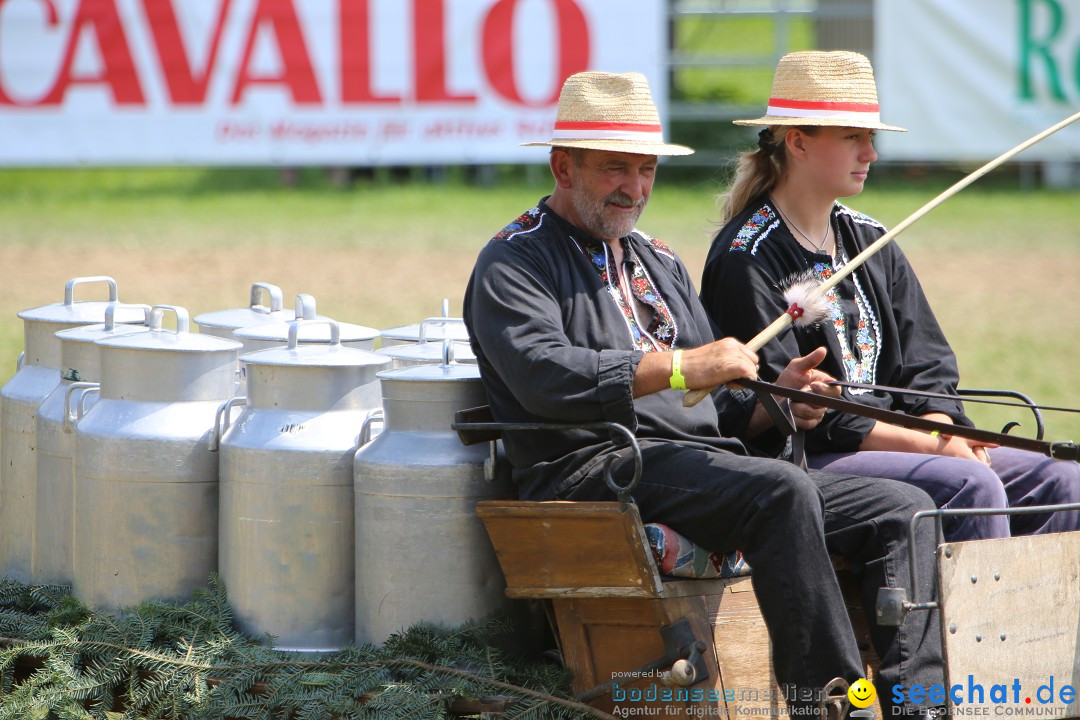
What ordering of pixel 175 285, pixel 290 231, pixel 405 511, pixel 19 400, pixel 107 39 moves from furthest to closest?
pixel 290 231 → pixel 107 39 → pixel 175 285 → pixel 19 400 → pixel 405 511

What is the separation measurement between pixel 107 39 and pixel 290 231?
2527 mm

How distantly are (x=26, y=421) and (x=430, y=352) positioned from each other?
131 centimetres

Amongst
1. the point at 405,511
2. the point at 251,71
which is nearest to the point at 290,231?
the point at 251,71

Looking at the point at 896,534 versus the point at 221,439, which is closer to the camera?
the point at 896,534

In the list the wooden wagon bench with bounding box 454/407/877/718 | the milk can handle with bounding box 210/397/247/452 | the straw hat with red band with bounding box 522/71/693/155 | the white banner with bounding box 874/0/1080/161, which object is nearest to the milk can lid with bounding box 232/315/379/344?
the milk can handle with bounding box 210/397/247/452

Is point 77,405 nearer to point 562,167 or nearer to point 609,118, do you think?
point 562,167

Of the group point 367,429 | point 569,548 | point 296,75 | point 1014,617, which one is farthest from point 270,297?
point 296,75

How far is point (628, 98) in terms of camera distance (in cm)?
371

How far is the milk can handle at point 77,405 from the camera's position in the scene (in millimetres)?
4000

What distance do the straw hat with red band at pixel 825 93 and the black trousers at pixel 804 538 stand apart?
42.4 inches

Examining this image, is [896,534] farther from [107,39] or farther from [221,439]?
[107,39]

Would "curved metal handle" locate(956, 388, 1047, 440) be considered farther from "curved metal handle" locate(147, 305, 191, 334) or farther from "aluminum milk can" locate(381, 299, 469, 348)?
"curved metal handle" locate(147, 305, 191, 334)

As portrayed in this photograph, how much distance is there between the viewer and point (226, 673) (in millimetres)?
3512

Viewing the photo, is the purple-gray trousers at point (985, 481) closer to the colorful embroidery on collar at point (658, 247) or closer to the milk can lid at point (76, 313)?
the colorful embroidery on collar at point (658, 247)
